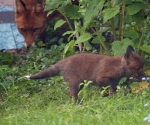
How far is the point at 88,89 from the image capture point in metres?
6.61

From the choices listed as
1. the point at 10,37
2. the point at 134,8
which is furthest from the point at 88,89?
the point at 10,37

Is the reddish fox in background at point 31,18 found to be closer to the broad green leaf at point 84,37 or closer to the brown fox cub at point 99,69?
the broad green leaf at point 84,37

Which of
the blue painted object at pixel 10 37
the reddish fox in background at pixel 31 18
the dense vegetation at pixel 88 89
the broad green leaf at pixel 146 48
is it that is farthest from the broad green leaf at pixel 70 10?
the blue painted object at pixel 10 37

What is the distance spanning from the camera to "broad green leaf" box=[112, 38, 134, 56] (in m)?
6.21

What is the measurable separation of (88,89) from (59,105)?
708mm

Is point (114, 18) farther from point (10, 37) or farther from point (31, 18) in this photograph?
point (10, 37)

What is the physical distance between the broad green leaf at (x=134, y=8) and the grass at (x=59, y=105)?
2.80 feet

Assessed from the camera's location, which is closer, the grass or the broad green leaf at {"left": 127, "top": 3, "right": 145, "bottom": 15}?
the grass

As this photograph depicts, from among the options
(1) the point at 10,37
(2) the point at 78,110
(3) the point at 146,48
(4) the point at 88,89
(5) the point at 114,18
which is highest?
(5) the point at 114,18

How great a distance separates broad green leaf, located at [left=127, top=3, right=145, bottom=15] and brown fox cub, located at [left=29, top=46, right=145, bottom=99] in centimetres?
46

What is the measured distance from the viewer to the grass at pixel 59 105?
497cm

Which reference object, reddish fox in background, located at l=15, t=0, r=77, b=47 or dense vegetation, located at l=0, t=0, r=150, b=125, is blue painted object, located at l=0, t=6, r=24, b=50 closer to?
reddish fox in background, located at l=15, t=0, r=77, b=47

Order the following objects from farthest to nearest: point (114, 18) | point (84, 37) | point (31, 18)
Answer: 1. point (31, 18)
2. point (114, 18)
3. point (84, 37)

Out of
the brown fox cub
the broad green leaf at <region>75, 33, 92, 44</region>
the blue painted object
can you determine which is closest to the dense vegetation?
the broad green leaf at <region>75, 33, 92, 44</region>
